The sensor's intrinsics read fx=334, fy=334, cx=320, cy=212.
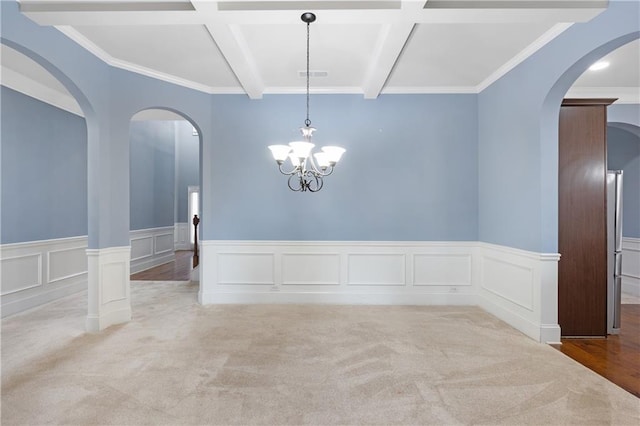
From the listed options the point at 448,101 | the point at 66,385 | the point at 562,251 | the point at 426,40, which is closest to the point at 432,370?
the point at 562,251

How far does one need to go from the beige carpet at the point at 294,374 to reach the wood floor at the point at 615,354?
5.9 inches

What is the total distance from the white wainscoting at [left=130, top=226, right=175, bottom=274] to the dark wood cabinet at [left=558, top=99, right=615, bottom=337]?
279 inches

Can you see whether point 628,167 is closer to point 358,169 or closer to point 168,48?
point 358,169

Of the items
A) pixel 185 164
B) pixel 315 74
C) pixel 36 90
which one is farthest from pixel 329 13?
pixel 185 164

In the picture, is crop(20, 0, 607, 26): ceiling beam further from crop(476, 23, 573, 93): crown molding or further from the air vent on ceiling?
the air vent on ceiling

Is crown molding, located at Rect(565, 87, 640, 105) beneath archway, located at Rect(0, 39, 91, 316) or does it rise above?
above

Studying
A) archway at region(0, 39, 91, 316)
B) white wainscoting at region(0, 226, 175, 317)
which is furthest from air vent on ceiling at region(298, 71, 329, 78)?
white wainscoting at region(0, 226, 175, 317)

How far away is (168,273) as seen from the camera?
6699 mm

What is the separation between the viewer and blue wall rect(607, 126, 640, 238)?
5215 millimetres

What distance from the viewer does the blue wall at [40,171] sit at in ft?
13.3

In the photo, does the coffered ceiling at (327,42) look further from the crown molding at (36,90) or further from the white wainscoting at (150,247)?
the white wainscoting at (150,247)

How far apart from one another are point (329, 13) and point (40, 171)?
440 cm

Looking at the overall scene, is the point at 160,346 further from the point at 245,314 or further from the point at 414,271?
the point at 414,271

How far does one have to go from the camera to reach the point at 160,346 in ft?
10.3
